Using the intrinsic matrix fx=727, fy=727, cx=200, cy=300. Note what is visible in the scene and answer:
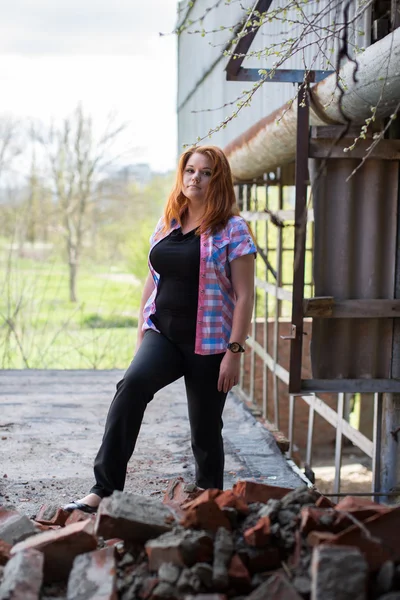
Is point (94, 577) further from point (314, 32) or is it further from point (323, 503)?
point (314, 32)

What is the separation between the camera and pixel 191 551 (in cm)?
246

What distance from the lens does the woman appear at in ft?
11.1

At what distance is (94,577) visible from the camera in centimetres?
246

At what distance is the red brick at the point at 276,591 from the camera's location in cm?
218

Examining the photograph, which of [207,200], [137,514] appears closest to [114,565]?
[137,514]

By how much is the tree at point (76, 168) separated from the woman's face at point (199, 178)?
23.6m

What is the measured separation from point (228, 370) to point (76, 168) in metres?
25.1

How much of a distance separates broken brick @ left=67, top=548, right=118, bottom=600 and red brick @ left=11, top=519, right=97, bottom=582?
3.3 inches

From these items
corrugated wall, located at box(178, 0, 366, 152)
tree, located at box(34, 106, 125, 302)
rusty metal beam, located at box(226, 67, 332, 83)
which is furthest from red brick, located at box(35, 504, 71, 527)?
tree, located at box(34, 106, 125, 302)

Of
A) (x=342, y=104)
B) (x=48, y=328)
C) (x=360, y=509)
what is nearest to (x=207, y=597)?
(x=360, y=509)

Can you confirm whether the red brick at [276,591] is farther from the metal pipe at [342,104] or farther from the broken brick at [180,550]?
the metal pipe at [342,104]

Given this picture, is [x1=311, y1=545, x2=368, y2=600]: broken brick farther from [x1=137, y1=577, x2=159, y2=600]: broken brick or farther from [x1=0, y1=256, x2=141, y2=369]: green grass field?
[x1=0, y1=256, x2=141, y2=369]: green grass field

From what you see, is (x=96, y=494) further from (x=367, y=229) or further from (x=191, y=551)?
(x=367, y=229)

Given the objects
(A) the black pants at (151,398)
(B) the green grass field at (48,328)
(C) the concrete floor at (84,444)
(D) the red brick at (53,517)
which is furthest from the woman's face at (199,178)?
(B) the green grass field at (48,328)
